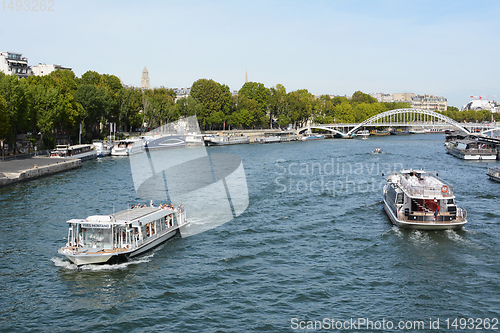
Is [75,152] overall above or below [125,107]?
below

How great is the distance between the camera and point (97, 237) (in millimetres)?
20812

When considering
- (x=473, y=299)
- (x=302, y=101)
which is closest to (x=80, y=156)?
(x=473, y=299)

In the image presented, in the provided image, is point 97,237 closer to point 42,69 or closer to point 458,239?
point 458,239

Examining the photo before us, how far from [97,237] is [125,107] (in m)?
78.8

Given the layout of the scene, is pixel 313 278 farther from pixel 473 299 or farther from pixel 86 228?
pixel 86 228

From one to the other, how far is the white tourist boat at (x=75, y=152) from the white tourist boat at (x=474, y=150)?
5388 cm

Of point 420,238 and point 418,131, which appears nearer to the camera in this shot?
point 420,238

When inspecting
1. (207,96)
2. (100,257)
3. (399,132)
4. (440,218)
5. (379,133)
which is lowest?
(100,257)

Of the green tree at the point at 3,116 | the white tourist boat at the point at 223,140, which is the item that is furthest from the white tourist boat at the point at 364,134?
the green tree at the point at 3,116

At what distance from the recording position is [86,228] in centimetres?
2073

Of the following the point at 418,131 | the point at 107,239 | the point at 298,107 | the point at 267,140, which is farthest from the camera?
the point at 418,131

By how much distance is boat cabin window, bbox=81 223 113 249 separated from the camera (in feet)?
68.0

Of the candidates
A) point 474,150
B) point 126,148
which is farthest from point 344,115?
point 126,148

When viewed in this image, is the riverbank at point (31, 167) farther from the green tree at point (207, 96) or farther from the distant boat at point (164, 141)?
the green tree at point (207, 96)
